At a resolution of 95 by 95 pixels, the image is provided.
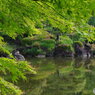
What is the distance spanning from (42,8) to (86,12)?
1.60 feet

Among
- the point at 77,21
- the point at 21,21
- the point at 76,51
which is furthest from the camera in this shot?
the point at 76,51

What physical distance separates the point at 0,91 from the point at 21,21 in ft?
2.61

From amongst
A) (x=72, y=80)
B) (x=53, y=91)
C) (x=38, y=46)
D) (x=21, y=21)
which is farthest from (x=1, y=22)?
(x=38, y=46)

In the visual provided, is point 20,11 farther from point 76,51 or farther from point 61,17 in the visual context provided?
point 76,51

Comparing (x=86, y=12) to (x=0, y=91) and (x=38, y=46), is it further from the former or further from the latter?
(x=38, y=46)

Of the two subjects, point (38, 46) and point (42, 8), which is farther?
point (38, 46)

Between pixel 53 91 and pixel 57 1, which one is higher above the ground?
pixel 57 1

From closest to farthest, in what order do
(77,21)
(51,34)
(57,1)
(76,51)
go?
(57,1)
(77,21)
(76,51)
(51,34)

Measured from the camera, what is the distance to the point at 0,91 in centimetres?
292

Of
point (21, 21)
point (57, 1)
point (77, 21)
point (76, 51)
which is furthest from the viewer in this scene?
point (76, 51)

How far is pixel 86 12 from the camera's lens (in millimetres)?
2348

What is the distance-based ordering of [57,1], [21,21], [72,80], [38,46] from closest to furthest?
1. [57,1]
2. [21,21]
3. [72,80]
4. [38,46]

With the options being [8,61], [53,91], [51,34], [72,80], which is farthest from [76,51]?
[8,61]

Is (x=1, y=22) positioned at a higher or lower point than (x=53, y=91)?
higher
